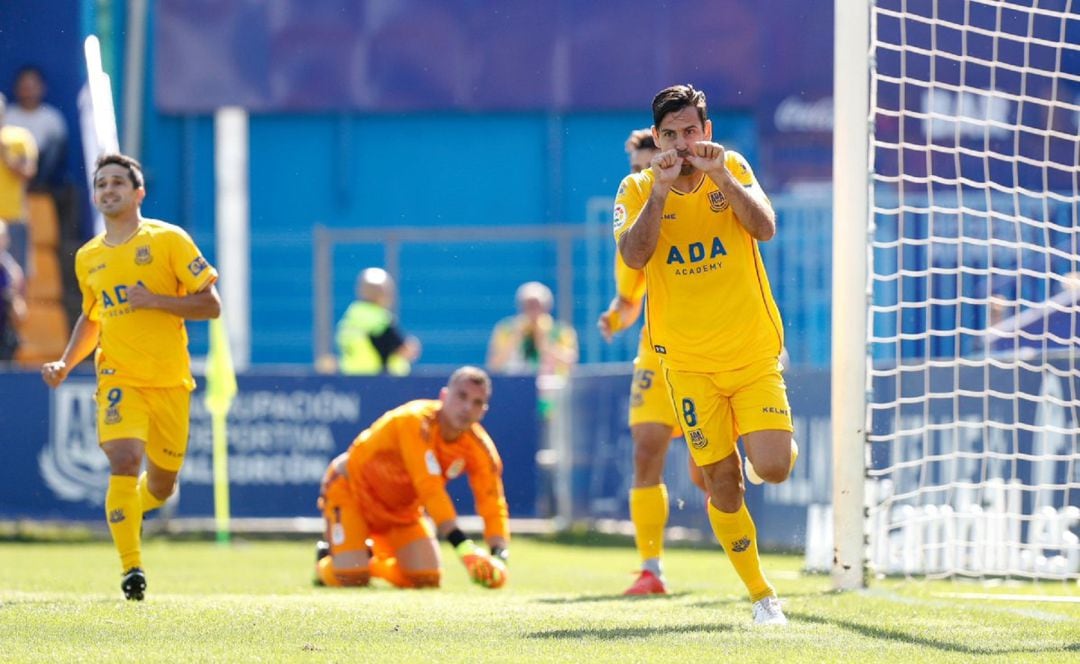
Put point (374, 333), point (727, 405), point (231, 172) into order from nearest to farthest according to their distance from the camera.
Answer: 1. point (727, 405)
2. point (374, 333)
3. point (231, 172)

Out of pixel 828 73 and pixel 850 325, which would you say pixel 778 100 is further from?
pixel 850 325

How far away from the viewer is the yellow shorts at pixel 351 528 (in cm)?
1095

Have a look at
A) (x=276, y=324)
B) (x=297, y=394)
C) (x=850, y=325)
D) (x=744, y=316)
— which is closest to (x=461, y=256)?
(x=276, y=324)

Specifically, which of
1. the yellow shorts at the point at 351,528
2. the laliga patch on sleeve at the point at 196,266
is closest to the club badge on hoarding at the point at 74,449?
the yellow shorts at the point at 351,528

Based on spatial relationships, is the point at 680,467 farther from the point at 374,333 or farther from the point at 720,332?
the point at 720,332

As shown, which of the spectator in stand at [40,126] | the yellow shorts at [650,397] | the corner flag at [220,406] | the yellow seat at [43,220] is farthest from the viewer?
the spectator in stand at [40,126]

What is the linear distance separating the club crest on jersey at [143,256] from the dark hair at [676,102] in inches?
120

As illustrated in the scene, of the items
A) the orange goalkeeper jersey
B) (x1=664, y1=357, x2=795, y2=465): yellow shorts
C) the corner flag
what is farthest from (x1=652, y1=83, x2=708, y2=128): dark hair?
the corner flag

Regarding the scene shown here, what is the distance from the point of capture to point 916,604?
29.1ft

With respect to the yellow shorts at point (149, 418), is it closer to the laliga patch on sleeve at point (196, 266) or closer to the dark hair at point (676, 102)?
the laliga patch on sleeve at point (196, 266)

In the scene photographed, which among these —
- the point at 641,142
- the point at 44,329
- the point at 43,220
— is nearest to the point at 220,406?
the point at 44,329

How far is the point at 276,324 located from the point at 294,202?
2.34 metres

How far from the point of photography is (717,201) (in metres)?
7.68

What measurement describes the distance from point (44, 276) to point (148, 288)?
973 centimetres
